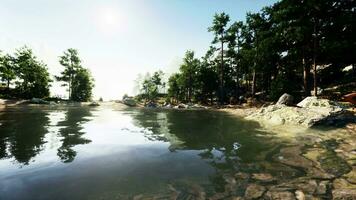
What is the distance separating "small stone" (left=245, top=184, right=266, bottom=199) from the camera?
13.4ft

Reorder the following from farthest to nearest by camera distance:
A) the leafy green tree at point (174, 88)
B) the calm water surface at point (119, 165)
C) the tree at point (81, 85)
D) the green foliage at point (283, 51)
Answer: the leafy green tree at point (174, 88), the tree at point (81, 85), the green foliage at point (283, 51), the calm water surface at point (119, 165)

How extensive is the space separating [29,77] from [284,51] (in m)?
51.6

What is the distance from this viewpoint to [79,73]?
2589 inches

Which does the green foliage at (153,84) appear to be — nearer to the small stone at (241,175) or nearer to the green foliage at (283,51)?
the green foliage at (283,51)

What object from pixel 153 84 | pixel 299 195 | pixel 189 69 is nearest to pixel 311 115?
pixel 299 195

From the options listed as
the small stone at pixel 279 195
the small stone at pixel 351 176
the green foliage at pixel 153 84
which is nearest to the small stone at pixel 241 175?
the small stone at pixel 279 195

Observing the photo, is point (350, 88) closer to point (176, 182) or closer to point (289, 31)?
point (289, 31)

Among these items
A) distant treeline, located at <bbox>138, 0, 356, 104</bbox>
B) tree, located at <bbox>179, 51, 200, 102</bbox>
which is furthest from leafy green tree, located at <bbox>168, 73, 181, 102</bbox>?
tree, located at <bbox>179, 51, 200, 102</bbox>

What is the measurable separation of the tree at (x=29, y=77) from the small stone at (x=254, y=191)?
5868 cm

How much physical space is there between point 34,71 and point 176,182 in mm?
62314

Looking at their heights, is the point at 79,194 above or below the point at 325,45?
below

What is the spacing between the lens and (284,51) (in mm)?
30094

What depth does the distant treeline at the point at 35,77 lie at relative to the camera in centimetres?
5319

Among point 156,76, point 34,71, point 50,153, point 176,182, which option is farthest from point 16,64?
point 176,182
